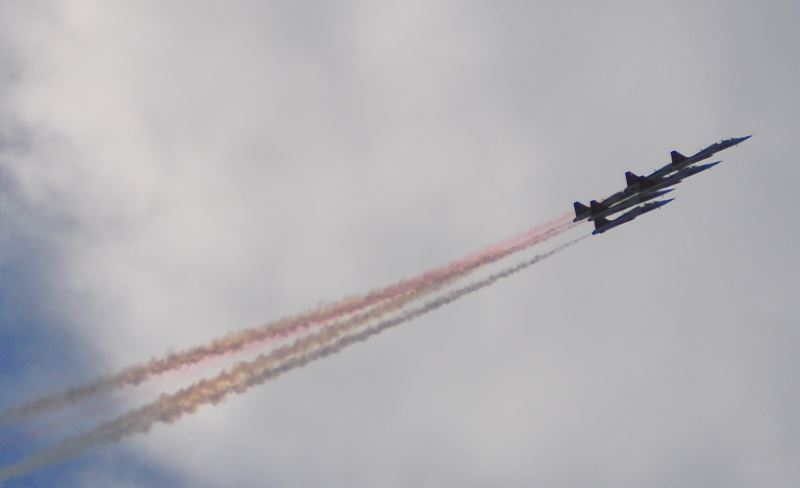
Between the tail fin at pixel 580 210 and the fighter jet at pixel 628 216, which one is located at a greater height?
the tail fin at pixel 580 210

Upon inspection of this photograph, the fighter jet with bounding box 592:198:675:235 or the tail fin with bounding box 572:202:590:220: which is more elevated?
the tail fin with bounding box 572:202:590:220

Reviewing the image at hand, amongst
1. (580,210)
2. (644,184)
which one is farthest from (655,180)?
(580,210)

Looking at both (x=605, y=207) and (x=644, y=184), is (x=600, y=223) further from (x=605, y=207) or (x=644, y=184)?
(x=644, y=184)

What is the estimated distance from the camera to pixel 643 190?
110875 millimetres

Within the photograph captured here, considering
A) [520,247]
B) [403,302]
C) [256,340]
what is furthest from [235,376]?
[520,247]

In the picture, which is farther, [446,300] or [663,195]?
[663,195]

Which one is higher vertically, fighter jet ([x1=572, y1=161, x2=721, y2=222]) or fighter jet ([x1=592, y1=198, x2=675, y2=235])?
fighter jet ([x1=572, y1=161, x2=721, y2=222])

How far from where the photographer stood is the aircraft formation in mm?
109688

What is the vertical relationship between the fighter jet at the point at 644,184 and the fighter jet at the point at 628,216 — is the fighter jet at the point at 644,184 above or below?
above

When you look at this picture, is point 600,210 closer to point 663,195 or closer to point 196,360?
point 663,195

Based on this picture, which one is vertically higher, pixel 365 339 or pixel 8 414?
pixel 8 414

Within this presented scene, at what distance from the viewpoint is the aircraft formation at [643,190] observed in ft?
360

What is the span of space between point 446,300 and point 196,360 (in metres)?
27.7

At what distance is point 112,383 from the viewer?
95.3 meters
